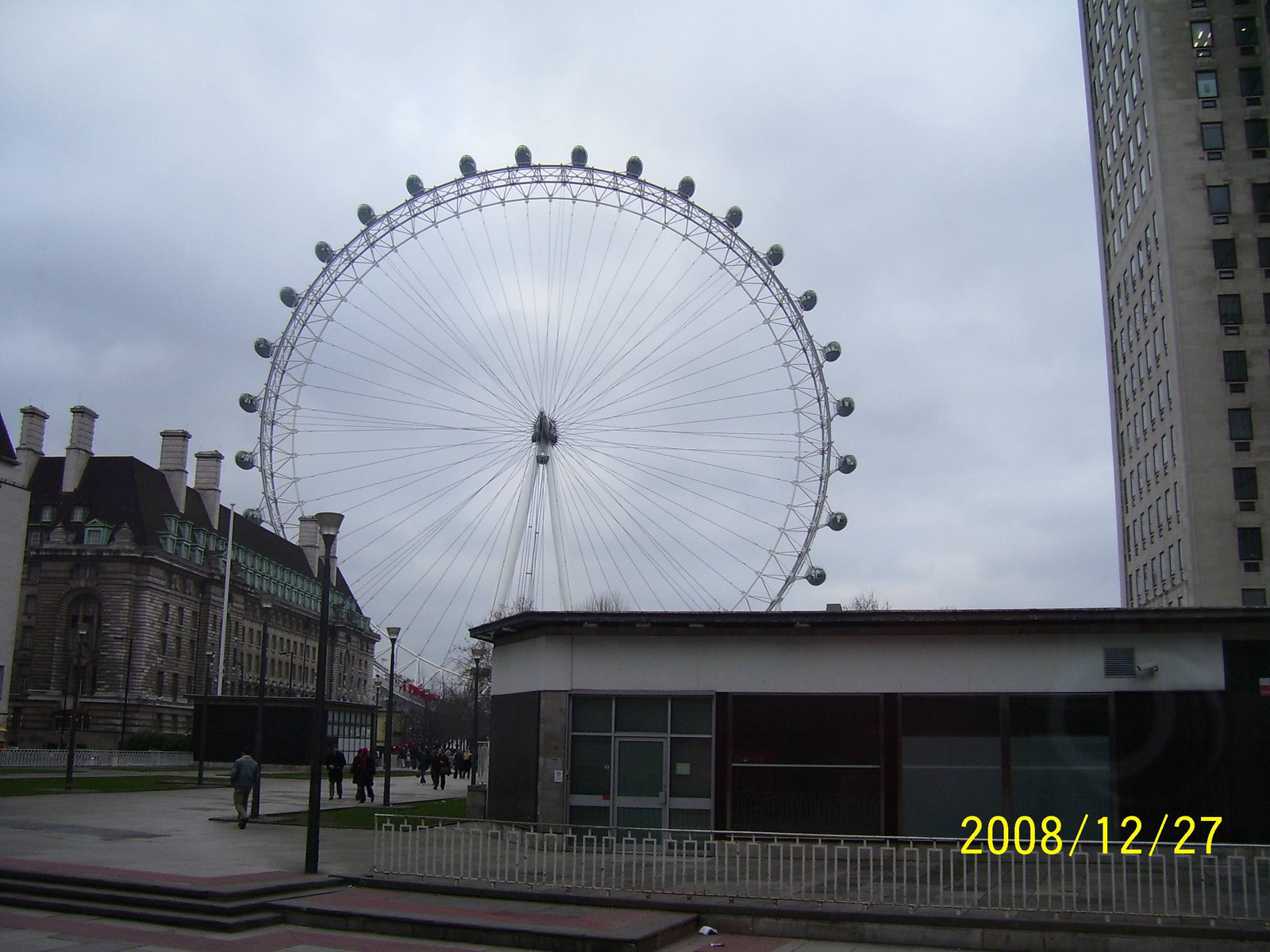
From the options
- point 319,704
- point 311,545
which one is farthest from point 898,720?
point 311,545

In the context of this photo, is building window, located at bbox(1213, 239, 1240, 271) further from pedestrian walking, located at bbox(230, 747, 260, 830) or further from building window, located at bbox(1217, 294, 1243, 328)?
pedestrian walking, located at bbox(230, 747, 260, 830)

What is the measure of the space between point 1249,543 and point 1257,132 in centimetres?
2443

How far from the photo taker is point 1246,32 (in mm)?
69688

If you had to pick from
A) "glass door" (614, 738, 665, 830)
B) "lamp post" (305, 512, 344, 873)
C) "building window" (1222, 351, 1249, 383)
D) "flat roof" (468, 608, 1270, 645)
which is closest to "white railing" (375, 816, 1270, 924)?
"lamp post" (305, 512, 344, 873)

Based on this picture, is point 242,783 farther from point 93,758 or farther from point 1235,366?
point 1235,366

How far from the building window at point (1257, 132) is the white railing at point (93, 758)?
72.4 metres

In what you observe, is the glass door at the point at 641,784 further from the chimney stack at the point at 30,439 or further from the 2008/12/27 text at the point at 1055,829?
the chimney stack at the point at 30,439

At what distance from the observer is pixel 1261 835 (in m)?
22.6

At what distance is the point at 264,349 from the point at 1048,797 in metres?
30.8

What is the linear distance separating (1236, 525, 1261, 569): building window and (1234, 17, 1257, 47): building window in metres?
29.2

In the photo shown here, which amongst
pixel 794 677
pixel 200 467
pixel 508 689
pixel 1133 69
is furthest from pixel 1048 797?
pixel 200 467

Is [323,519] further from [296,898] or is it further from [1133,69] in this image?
[1133,69]

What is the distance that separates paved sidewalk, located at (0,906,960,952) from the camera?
1419 centimetres

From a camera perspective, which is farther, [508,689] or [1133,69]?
[1133,69]
